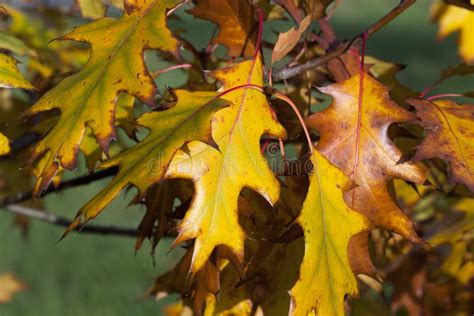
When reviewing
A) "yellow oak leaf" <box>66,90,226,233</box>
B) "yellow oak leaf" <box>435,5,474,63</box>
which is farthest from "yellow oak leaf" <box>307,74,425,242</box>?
"yellow oak leaf" <box>435,5,474,63</box>

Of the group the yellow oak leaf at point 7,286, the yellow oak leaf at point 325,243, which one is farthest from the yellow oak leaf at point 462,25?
the yellow oak leaf at point 7,286

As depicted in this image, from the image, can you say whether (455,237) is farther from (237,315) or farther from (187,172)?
(187,172)

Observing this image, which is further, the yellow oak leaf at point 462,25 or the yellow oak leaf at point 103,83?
the yellow oak leaf at point 462,25

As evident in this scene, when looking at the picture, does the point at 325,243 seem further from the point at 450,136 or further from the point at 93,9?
the point at 93,9

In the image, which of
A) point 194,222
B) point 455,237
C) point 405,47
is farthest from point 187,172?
point 405,47

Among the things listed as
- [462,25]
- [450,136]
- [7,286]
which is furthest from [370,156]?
[7,286]

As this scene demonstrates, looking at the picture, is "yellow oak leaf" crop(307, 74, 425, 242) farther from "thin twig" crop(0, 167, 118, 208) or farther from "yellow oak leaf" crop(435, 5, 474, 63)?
"yellow oak leaf" crop(435, 5, 474, 63)

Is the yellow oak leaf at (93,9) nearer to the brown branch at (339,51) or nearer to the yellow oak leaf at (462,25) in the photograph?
the brown branch at (339,51)
